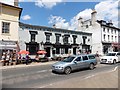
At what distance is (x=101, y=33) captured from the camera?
47656 millimetres

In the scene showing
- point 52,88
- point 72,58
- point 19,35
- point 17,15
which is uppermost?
point 17,15

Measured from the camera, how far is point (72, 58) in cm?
1622

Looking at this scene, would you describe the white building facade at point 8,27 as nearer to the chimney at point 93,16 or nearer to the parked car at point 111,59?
the parked car at point 111,59

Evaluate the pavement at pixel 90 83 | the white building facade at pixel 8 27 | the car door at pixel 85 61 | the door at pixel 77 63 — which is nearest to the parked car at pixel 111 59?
the car door at pixel 85 61

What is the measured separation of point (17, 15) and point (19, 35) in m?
3.91

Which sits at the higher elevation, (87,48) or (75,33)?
(75,33)

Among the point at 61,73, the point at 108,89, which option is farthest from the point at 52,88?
the point at 61,73

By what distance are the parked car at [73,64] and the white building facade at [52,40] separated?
17.4 meters

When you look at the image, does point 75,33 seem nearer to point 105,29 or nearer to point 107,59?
point 105,29

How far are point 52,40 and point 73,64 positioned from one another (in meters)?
22.2

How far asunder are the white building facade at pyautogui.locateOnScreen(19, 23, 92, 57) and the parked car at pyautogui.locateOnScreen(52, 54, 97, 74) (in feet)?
56.9

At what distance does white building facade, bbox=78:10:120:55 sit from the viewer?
4801cm

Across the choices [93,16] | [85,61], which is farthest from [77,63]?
[93,16]

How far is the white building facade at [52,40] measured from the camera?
33.2 meters
